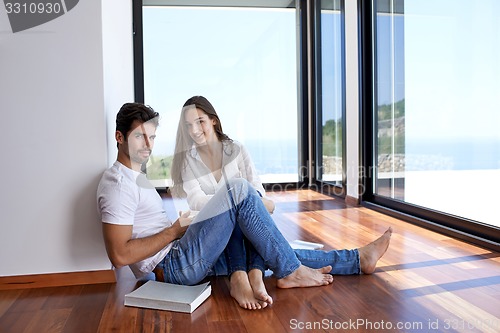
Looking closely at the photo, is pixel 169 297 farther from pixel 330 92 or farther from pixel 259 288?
pixel 330 92

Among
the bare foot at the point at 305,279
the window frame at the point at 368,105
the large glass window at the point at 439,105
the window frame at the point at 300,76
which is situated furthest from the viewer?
the window frame at the point at 300,76

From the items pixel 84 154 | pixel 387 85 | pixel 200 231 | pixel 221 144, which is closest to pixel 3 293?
pixel 84 154

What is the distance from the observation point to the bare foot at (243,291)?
168 cm

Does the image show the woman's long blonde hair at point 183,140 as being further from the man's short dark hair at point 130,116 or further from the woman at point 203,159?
the man's short dark hair at point 130,116

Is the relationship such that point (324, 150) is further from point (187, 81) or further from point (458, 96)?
point (458, 96)

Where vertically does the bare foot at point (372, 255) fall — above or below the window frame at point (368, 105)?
below

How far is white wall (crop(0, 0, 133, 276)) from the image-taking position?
1.97 meters

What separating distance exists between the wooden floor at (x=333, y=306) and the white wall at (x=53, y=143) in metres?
0.17

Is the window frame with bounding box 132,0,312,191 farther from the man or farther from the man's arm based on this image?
the man's arm

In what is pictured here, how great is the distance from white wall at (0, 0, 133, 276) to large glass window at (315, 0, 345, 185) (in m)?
3.05

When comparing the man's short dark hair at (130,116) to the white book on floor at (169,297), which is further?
the man's short dark hair at (130,116)

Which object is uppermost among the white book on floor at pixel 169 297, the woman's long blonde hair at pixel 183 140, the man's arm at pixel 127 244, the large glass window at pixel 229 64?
the large glass window at pixel 229 64

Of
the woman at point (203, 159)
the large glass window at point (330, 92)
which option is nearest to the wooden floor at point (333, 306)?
the woman at point (203, 159)

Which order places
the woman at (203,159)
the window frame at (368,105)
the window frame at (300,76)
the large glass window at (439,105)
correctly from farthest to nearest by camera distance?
the window frame at (300,76), the window frame at (368,105), the large glass window at (439,105), the woman at (203,159)
